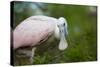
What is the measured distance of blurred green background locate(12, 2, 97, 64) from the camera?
2.24 meters

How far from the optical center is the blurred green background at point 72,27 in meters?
2.24

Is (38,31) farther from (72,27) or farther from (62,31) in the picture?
(72,27)

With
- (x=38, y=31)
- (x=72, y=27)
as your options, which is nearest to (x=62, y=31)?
(x=72, y=27)

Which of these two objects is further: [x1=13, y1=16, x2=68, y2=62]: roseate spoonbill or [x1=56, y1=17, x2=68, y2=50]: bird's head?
[x1=56, y1=17, x2=68, y2=50]: bird's head

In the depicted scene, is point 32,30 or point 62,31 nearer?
point 32,30

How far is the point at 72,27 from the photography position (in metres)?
2.45

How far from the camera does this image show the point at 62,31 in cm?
239

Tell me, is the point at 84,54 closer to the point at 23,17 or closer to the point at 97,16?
the point at 97,16

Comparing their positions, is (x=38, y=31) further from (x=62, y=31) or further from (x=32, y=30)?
(x=62, y=31)

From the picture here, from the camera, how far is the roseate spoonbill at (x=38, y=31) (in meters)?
2.20

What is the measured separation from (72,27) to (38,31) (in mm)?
443

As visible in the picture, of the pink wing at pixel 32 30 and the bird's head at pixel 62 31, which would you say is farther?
the bird's head at pixel 62 31

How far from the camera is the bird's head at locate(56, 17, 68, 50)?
2379 mm
